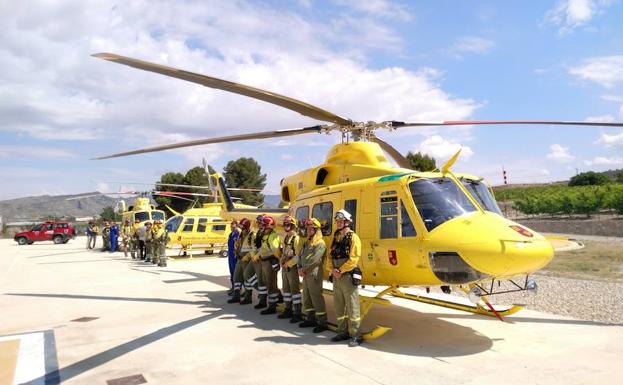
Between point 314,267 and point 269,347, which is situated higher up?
point 314,267

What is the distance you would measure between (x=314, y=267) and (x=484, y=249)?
245cm

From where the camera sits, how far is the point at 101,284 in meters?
11.6

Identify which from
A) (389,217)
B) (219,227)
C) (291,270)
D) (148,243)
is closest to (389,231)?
(389,217)

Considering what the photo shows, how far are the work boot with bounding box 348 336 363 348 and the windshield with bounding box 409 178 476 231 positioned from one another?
1745 mm

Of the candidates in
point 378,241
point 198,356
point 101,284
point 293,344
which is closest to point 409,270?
point 378,241

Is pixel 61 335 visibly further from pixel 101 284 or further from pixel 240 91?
pixel 101 284

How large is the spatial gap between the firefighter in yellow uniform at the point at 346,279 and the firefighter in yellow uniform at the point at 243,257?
2.79m

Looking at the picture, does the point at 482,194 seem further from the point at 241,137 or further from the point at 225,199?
the point at 225,199

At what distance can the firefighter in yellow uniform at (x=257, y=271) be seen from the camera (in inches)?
318

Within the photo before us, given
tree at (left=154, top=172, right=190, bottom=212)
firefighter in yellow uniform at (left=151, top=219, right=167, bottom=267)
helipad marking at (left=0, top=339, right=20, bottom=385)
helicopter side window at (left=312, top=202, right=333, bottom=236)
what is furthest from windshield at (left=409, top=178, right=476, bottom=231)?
tree at (left=154, top=172, right=190, bottom=212)

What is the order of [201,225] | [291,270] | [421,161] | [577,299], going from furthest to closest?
1. [421,161]
2. [201,225]
3. [577,299]
4. [291,270]

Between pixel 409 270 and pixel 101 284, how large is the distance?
Answer: 9.05 meters

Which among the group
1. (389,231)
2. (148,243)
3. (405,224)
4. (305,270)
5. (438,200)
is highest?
(438,200)

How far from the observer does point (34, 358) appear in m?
5.48
